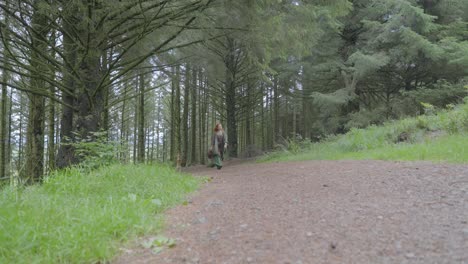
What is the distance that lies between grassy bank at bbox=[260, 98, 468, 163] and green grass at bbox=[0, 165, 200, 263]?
4612mm

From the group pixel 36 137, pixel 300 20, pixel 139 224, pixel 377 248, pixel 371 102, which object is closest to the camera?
pixel 377 248

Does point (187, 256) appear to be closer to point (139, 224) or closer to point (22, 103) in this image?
point (139, 224)

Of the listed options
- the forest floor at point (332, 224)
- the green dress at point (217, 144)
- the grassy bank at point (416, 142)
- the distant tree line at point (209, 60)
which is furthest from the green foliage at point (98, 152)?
the grassy bank at point (416, 142)

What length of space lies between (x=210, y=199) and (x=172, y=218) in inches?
40.6

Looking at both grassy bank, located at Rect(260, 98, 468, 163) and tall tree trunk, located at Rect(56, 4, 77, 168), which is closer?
grassy bank, located at Rect(260, 98, 468, 163)

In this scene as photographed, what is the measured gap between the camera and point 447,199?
10.3ft

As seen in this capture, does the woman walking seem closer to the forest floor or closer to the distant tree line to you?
the distant tree line

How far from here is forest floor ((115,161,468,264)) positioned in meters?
2.11

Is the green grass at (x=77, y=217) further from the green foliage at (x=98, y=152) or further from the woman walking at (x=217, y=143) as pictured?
the woman walking at (x=217, y=143)

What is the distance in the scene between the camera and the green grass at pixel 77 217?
224 cm

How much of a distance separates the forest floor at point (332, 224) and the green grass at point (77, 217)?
0.20 meters

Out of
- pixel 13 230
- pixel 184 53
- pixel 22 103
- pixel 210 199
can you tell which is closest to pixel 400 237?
pixel 210 199

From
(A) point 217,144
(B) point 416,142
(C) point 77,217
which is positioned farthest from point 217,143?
(C) point 77,217

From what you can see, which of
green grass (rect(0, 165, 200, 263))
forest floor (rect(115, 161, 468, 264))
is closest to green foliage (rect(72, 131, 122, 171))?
green grass (rect(0, 165, 200, 263))
